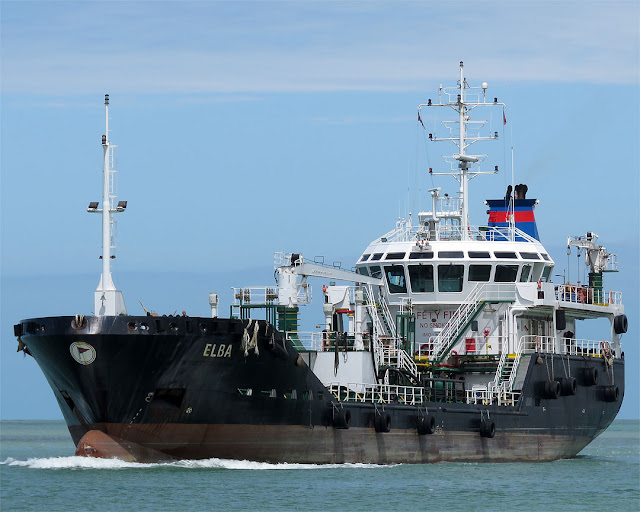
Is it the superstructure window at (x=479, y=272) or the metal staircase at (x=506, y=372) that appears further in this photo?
the superstructure window at (x=479, y=272)

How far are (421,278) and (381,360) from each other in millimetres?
4606

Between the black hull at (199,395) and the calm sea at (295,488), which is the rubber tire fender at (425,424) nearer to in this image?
the black hull at (199,395)

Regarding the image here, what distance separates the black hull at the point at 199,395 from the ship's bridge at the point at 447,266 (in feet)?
19.6

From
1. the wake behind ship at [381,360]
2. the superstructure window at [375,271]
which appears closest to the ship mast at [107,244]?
the wake behind ship at [381,360]

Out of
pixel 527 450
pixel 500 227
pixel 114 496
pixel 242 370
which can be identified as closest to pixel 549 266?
pixel 500 227

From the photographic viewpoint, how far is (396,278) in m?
42.0

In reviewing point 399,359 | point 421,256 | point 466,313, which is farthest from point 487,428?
point 421,256

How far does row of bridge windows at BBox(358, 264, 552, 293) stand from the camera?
41375 millimetres

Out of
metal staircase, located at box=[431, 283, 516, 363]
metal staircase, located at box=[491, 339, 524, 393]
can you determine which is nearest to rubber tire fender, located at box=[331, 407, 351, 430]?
metal staircase, located at box=[431, 283, 516, 363]

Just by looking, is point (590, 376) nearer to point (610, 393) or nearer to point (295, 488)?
point (610, 393)

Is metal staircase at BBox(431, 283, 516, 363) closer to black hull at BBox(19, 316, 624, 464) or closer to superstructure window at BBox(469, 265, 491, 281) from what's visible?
superstructure window at BBox(469, 265, 491, 281)

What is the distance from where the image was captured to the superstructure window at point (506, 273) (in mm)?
41719

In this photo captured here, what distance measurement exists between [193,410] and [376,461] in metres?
5.80

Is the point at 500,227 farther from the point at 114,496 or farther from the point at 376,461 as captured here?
the point at 114,496
